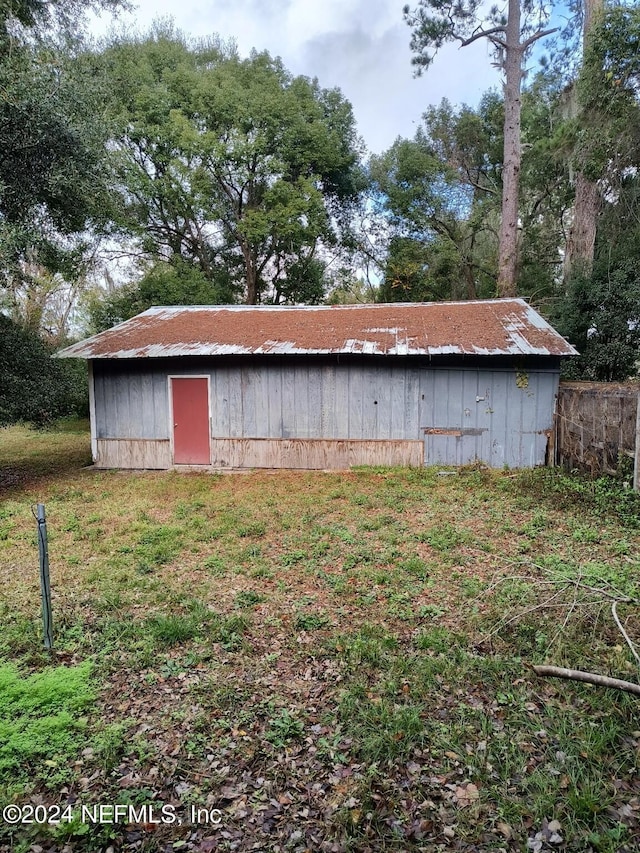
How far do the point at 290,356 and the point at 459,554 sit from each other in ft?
18.7

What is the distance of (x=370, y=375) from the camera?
9281 millimetres

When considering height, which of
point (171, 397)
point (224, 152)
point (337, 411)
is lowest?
point (337, 411)

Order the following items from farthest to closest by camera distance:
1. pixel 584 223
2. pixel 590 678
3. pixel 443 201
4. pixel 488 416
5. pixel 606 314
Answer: pixel 443 201 → pixel 584 223 → pixel 606 314 → pixel 488 416 → pixel 590 678

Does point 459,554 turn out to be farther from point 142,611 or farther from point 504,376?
point 504,376

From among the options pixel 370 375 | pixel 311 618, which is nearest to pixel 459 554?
pixel 311 618

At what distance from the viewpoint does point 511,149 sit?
12.1m

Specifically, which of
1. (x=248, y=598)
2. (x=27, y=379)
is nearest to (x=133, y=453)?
(x=27, y=379)

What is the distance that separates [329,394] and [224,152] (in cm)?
1248

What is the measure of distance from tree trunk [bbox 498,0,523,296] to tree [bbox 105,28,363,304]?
758cm

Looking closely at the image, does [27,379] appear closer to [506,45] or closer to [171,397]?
[171,397]

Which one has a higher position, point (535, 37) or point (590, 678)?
point (535, 37)

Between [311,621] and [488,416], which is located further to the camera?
[488,416]

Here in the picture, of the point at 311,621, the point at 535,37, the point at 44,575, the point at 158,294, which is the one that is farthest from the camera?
the point at 158,294

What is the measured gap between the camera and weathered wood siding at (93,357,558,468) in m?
8.97
